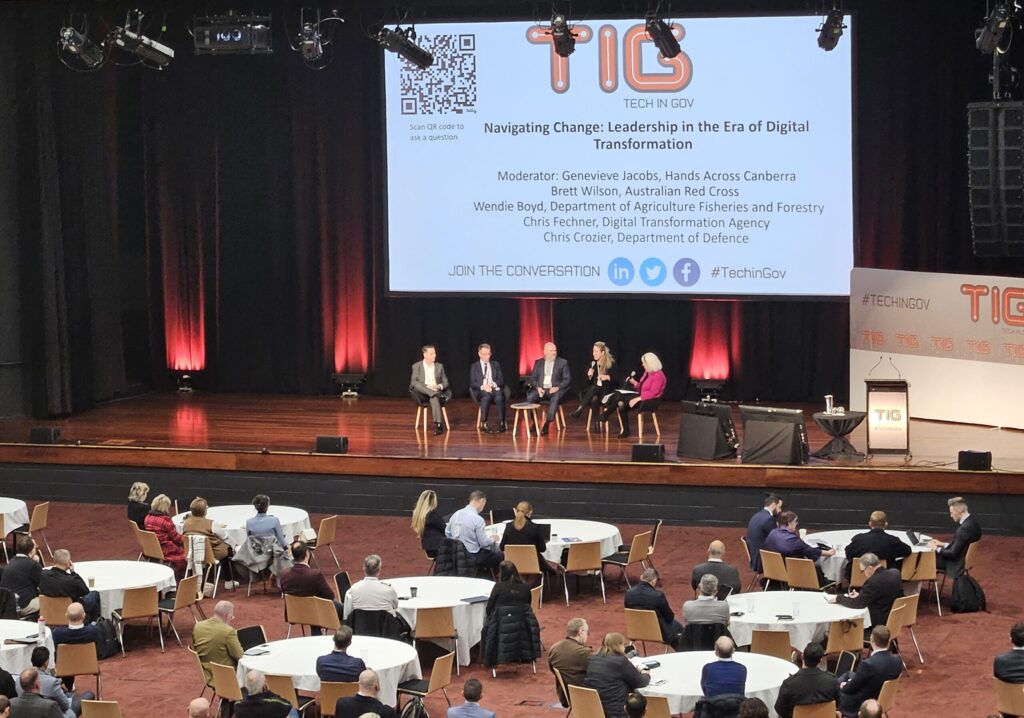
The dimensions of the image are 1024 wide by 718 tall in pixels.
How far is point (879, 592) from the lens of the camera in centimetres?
1019

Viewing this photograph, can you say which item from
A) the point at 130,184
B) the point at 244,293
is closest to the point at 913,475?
the point at 244,293

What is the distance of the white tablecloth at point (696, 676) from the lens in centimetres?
855

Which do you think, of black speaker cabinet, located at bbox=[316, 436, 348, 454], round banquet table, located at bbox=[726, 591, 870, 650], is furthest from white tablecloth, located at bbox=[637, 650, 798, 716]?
black speaker cabinet, located at bbox=[316, 436, 348, 454]

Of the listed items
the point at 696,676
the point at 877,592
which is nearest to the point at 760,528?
the point at 877,592

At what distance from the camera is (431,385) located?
652 inches

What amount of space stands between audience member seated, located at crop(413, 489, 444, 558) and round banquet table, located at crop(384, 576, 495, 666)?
1191 mm

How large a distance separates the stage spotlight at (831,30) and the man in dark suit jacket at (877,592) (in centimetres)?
702

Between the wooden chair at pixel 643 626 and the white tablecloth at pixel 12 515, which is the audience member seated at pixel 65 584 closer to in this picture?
the white tablecloth at pixel 12 515

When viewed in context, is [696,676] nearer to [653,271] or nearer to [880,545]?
[880,545]

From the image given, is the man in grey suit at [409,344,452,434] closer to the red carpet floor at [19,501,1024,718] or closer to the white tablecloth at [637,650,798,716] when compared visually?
the red carpet floor at [19,501,1024,718]

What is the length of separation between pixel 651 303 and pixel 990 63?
15.5 feet

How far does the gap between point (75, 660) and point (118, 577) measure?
1.66 m

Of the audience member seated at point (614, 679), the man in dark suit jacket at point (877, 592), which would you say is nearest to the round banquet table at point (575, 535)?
the man in dark suit jacket at point (877, 592)

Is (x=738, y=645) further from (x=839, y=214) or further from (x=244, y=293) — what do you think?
(x=244, y=293)
